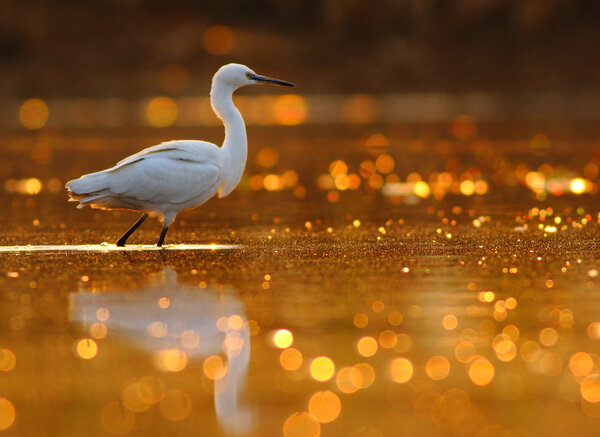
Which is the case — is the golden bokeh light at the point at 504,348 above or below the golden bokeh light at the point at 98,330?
below

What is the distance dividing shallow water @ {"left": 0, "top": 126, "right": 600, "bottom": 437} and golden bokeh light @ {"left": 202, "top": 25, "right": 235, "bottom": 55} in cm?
3332

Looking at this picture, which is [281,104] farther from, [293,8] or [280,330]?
[280,330]

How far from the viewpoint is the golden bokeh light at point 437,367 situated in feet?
20.1

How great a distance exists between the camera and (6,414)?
555 centimetres

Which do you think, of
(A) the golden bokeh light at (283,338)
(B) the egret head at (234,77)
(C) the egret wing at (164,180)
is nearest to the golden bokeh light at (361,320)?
(A) the golden bokeh light at (283,338)

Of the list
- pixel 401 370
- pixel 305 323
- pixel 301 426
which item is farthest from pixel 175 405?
pixel 305 323

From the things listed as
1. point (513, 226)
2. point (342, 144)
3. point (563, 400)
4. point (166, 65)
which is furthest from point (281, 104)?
point (563, 400)

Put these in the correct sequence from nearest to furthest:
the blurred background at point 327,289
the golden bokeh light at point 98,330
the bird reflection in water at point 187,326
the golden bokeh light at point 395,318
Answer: the blurred background at point 327,289, the bird reflection in water at point 187,326, the golden bokeh light at point 98,330, the golden bokeh light at point 395,318

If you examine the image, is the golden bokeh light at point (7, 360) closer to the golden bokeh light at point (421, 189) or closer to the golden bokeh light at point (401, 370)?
the golden bokeh light at point (401, 370)

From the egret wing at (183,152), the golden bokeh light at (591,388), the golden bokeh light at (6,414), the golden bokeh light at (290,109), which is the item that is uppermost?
the golden bokeh light at (290,109)

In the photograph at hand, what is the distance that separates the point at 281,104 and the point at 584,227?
34.8 metres

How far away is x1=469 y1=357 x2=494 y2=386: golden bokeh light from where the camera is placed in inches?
238

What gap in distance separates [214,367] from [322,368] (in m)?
0.52

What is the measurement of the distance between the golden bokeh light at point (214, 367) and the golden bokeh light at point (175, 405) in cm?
31
